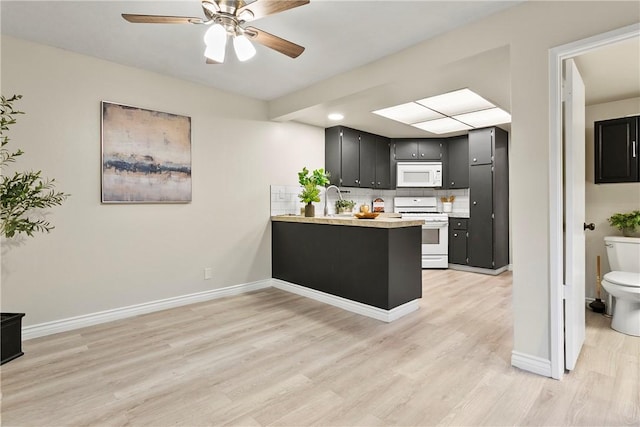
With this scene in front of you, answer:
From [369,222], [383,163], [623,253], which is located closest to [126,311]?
[369,222]

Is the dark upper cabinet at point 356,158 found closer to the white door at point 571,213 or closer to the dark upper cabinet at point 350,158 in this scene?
the dark upper cabinet at point 350,158

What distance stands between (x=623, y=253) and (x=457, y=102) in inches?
87.5

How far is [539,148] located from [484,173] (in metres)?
3.24

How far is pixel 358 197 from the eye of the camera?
5.91 meters

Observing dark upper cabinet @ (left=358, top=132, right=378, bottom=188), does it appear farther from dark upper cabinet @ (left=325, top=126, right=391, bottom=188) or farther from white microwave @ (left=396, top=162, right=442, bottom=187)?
white microwave @ (left=396, top=162, right=442, bottom=187)

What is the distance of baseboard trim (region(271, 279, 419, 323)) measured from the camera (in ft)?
10.3

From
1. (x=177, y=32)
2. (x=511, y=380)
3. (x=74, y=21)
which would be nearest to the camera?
(x=511, y=380)

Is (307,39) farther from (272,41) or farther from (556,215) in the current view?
(556,215)

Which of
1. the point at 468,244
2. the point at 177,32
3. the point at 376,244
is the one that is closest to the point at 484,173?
the point at 468,244

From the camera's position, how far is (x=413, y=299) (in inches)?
134

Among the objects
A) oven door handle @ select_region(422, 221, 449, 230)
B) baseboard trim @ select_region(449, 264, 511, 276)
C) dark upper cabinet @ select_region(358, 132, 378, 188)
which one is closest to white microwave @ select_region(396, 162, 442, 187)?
dark upper cabinet @ select_region(358, 132, 378, 188)

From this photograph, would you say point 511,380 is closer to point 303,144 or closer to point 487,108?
point 487,108

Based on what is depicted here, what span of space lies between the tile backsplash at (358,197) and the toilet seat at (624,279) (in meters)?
2.71

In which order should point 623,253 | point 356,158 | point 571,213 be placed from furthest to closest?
point 356,158 → point 623,253 → point 571,213
